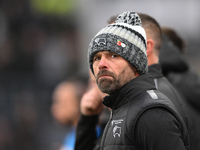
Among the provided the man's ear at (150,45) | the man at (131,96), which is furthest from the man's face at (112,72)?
the man's ear at (150,45)

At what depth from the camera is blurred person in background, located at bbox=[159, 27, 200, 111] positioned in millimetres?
3564

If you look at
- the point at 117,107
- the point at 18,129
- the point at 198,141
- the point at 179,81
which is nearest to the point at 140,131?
the point at 117,107

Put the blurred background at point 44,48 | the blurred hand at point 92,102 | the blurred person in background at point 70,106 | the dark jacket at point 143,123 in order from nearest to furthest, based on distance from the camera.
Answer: the dark jacket at point 143,123, the blurred hand at point 92,102, the blurred person in background at point 70,106, the blurred background at point 44,48

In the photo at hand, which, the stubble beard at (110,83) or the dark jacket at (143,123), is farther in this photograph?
the stubble beard at (110,83)

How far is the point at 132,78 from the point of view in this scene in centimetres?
228

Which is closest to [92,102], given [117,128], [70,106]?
[117,128]

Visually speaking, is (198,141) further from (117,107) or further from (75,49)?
(75,49)

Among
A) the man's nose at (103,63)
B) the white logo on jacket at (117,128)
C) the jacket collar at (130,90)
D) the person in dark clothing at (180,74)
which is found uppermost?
the man's nose at (103,63)

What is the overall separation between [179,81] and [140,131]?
178cm

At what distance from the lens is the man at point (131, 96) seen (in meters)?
1.98

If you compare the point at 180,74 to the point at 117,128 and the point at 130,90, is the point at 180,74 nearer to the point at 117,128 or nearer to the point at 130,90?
the point at 130,90

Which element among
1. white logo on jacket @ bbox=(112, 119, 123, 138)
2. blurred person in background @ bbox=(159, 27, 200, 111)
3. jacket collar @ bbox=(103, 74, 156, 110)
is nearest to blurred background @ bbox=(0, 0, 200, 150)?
blurred person in background @ bbox=(159, 27, 200, 111)

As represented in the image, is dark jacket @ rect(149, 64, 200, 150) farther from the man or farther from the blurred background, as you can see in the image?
the blurred background

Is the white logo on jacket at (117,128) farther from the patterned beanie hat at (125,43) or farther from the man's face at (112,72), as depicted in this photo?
the patterned beanie hat at (125,43)
